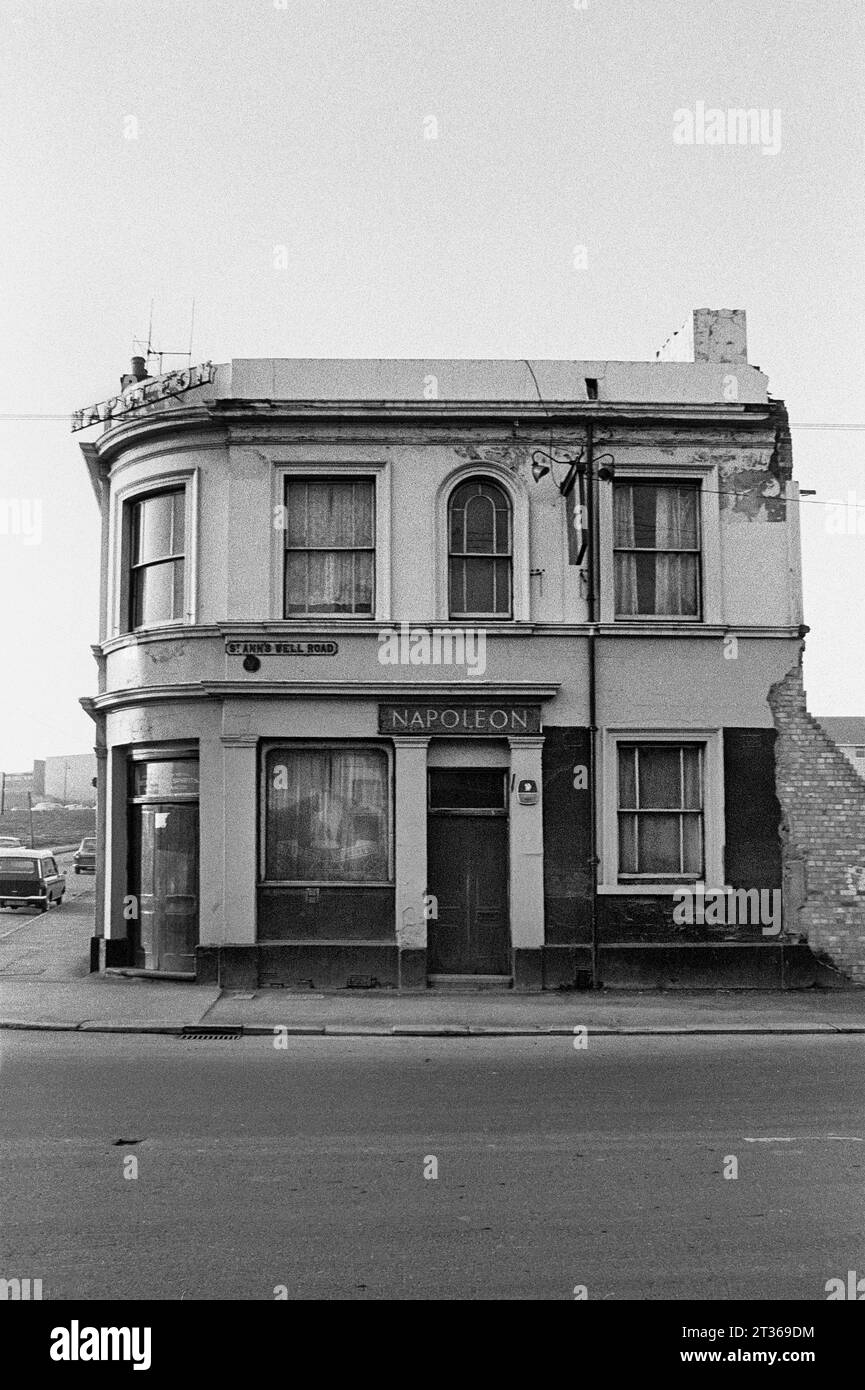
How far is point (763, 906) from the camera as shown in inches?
642

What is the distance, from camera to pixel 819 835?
1642cm

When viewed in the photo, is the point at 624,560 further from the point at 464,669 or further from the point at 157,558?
the point at 157,558

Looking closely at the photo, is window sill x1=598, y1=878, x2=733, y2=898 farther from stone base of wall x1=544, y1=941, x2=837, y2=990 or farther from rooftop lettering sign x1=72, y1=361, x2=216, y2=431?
rooftop lettering sign x1=72, y1=361, x2=216, y2=431

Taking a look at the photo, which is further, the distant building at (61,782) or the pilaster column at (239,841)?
the distant building at (61,782)

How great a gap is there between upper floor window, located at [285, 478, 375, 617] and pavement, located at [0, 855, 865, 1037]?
16.0 feet

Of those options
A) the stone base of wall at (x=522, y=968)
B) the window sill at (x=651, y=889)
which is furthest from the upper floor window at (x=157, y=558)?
the window sill at (x=651, y=889)

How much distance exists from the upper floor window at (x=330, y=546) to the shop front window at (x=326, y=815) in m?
1.90

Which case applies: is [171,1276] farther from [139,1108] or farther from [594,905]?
[594,905]

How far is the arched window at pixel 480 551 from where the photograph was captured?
16.5 m

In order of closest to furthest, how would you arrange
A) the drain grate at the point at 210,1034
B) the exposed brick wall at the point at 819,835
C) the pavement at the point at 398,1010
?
the drain grate at the point at 210,1034 < the pavement at the point at 398,1010 < the exposed brick wall at the point at 819,835

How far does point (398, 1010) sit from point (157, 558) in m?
6.81

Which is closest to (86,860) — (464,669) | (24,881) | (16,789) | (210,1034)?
(24,881)

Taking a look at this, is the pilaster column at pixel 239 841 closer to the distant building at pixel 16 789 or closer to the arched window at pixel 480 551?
the arched window at pixel 480 551

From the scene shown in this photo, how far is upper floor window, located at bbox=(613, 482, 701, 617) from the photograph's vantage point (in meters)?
16.7
